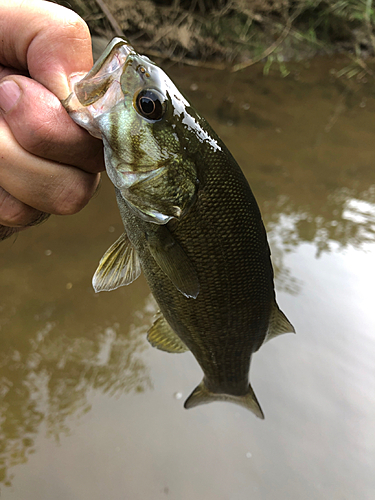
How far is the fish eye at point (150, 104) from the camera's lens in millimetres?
875

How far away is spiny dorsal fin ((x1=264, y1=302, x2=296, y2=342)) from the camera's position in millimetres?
1240

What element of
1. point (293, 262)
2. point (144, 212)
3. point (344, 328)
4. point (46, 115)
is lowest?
point (344, 328)

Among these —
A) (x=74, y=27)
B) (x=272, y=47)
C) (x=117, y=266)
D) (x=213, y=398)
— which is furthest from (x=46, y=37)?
(x=272, y=47)

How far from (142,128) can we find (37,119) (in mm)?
229

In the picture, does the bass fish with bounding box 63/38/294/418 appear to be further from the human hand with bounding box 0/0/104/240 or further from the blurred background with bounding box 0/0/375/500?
the blurred background with bounding box 0/0/375/500

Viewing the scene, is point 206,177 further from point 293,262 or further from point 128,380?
point 293,262

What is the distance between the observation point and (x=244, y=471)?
1879 millimetres

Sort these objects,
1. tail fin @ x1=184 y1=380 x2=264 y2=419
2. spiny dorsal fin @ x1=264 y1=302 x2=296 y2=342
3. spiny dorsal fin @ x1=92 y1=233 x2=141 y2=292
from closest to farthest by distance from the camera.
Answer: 1. spiny dorsal fin @ x1=92 y1=233 x2=141 y2=292
2. spiny dorsal fin @ x1=264 y1=302 x2=296 y2=342
3. tail fin @ x1=184 y1=380 x2=264 y2=419

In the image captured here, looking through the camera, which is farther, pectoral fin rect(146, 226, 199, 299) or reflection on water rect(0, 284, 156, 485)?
reflection on water rect(0, 284, 156, 485)

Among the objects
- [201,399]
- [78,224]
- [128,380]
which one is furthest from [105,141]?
[78,224]

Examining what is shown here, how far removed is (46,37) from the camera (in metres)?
0.85

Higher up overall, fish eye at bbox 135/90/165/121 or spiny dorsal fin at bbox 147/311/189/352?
fish eye at bbox 135/90/165/121

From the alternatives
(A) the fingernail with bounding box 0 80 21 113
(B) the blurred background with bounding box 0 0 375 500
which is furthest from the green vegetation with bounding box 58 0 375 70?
(A) the fingernail with bounding box 0 80 21 113

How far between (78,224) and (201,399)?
63.8 inches
